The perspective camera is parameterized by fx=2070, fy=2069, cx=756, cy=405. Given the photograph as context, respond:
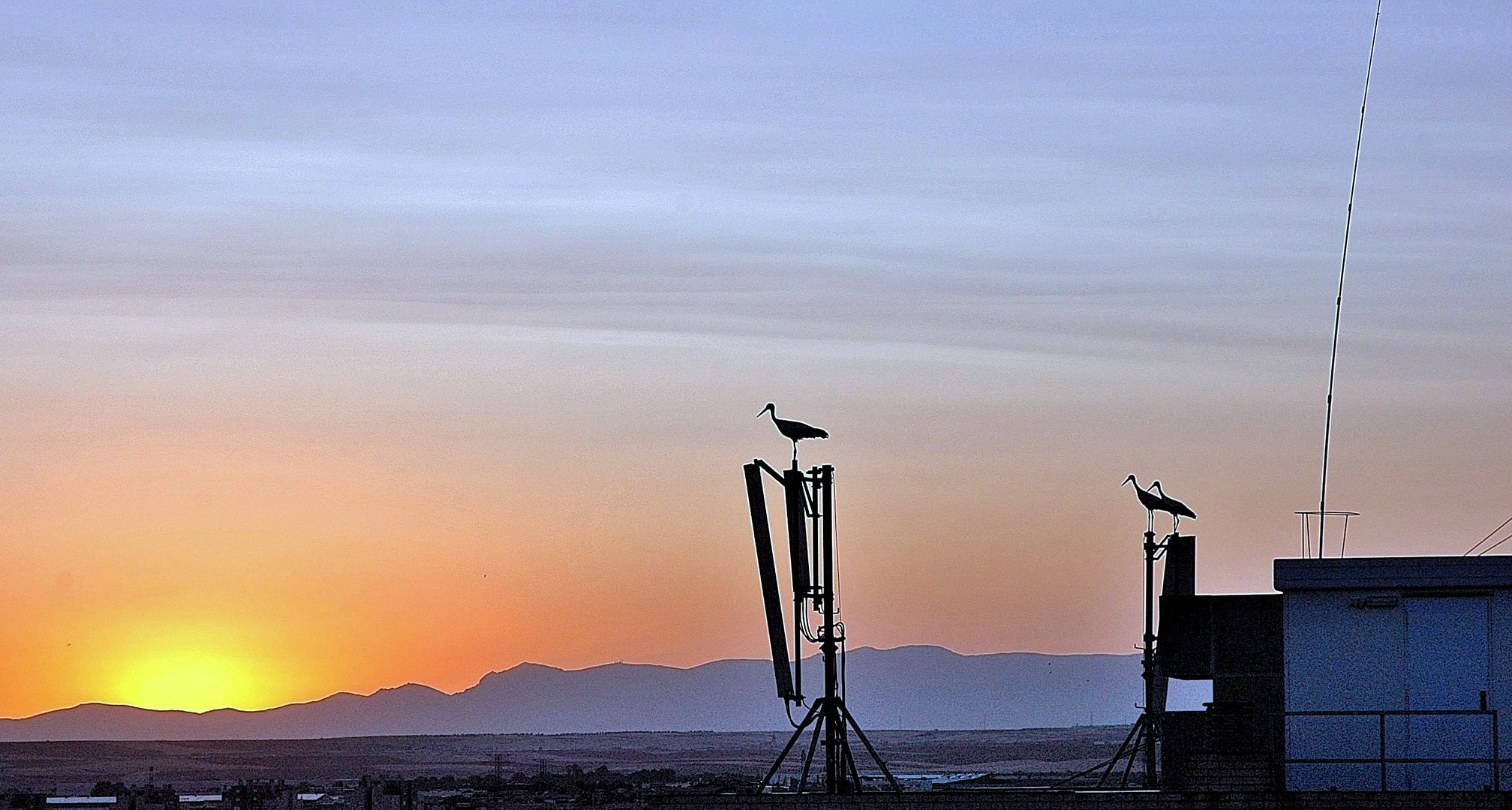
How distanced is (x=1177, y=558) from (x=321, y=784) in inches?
4598

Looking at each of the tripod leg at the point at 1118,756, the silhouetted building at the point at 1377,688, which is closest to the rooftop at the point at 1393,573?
the silhouetted building at the point at 1377,688

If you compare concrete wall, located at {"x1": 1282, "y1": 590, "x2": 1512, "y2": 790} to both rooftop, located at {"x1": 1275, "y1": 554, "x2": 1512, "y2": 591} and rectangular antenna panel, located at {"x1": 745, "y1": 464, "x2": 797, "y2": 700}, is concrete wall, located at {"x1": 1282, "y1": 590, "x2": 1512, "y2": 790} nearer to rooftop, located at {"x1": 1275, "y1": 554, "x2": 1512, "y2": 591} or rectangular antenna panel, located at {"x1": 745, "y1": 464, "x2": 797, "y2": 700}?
rooftop, located at {"x1": 1275, "y1": 554, "x2": 1512, "y2": 591}

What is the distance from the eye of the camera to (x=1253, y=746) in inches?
868

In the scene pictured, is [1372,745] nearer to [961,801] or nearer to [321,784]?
[961,801]

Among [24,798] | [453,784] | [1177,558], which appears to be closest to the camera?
[1177,558]

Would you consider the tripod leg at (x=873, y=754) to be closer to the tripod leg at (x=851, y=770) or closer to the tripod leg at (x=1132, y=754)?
the tripod leg at (x=851, y=770)

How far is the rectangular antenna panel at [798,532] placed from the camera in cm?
2386

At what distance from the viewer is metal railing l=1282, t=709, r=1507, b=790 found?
69.2ft

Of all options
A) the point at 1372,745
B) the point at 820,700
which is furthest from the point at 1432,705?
the point at 820,700

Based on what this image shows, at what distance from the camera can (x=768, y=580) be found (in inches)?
944

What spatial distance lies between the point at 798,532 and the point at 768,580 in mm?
669

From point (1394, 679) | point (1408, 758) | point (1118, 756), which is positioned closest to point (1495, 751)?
point (1408, 758)

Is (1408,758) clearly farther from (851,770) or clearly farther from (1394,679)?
(851,770)

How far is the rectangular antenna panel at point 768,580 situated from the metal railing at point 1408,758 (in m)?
5.73
